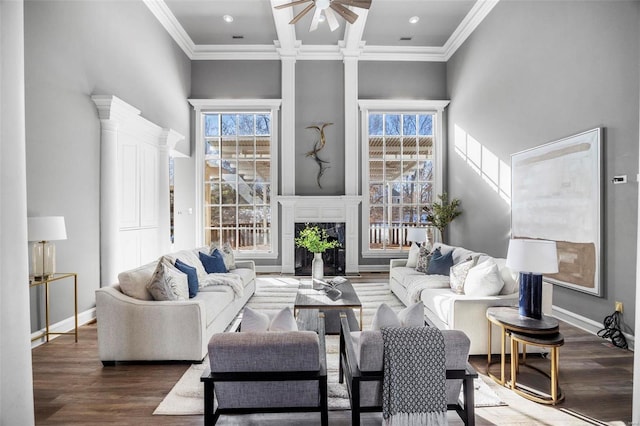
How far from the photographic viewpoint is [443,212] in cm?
678

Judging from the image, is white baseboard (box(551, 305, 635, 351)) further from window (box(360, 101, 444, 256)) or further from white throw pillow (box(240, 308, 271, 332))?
window (box(360, 101, 444, 256))

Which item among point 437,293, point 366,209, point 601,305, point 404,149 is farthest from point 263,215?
point 601,305

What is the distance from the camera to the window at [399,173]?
7.47 m

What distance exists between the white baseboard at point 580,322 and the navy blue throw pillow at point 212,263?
415cm

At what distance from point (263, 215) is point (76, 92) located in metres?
4.13

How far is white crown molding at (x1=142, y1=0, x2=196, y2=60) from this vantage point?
5.58 m

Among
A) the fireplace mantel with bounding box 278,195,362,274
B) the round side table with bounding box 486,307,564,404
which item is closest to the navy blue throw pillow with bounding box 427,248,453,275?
the round side table with bounding box 486,307,564,404

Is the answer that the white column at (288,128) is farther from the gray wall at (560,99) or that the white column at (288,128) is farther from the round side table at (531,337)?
the round side table at (531,337)

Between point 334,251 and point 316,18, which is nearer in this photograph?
point 316,18

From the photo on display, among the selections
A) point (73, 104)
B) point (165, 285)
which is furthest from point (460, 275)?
point (73, 104)

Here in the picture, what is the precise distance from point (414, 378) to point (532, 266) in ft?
4.67

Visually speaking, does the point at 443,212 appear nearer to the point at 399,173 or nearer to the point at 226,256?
the point at 399,173

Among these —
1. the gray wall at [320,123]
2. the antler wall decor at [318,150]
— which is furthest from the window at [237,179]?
the antler wall decor at [318,150]

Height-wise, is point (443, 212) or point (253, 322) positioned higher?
point (443, 212)
